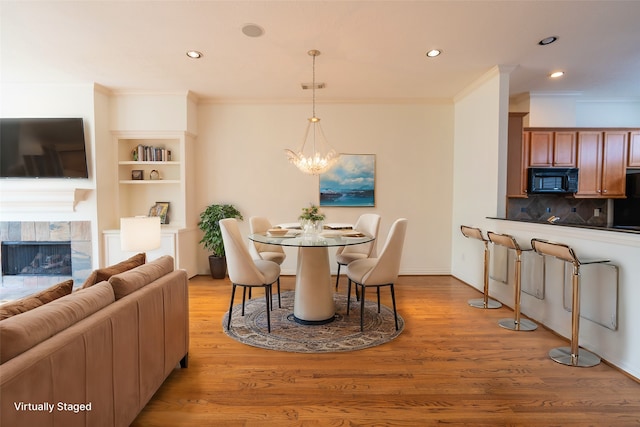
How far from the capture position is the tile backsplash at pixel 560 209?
4520 mm

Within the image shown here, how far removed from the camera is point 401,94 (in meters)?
4.52

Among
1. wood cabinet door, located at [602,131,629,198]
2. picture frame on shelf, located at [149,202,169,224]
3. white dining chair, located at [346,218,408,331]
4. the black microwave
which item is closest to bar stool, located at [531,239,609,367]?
white dining chair, located at [346,218,408,331]

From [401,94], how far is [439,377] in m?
3.82

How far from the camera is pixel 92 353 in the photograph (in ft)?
4.14

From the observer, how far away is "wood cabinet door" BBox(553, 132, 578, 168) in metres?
4.29

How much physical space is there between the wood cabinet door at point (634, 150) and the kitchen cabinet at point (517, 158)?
1529 millimetres

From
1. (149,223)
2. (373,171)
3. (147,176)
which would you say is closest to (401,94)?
(373,171)

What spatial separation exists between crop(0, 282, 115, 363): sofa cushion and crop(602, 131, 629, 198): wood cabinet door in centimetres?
595

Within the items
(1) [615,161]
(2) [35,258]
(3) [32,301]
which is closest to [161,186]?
(2) [35,258]

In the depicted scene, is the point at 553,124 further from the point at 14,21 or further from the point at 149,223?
the point at 14,21

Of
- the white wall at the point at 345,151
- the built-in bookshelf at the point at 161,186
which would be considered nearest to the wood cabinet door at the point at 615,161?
the white wall at the point at 345,151

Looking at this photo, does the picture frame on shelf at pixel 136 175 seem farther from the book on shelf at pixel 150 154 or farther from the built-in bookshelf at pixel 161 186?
the book on shelf at pixel 150 154

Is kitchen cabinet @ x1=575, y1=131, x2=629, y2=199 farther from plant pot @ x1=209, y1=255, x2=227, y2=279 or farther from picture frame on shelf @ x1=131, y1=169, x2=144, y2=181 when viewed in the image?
picture frame on shelf @ x1=131, y1=169, x2=144, y2=181

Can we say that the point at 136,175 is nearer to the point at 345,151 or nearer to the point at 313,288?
the point at 345,151
